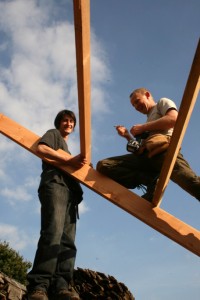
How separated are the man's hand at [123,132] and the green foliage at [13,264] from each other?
1670 centimetres

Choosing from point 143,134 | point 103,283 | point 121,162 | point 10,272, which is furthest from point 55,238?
point 10,272

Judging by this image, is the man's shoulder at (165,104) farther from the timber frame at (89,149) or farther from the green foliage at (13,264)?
the green foliage at (13,264)

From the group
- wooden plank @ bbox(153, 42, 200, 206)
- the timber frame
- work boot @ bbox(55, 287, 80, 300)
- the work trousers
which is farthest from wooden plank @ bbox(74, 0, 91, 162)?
work boot @ bbox(55, 287, 80, 300)

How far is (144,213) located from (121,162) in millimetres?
500

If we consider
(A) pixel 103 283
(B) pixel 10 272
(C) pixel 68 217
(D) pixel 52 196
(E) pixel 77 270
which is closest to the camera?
(D) pixel 52 196

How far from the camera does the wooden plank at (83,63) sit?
171 cm

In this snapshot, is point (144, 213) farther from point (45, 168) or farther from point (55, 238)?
point (45, 168)

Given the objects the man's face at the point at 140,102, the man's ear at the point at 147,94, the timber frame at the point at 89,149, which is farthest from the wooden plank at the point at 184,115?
the man's ear at the point at 147,94

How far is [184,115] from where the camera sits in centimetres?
208

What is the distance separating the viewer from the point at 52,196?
105 inches

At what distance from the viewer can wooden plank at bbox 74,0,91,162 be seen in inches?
67.5

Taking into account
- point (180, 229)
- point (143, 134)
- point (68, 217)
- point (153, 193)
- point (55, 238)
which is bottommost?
Answer: point (55, 238)

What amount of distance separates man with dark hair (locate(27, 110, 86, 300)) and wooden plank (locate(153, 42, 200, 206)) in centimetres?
77

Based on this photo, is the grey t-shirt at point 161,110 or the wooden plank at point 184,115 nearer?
the wooden plank at point 184,115
